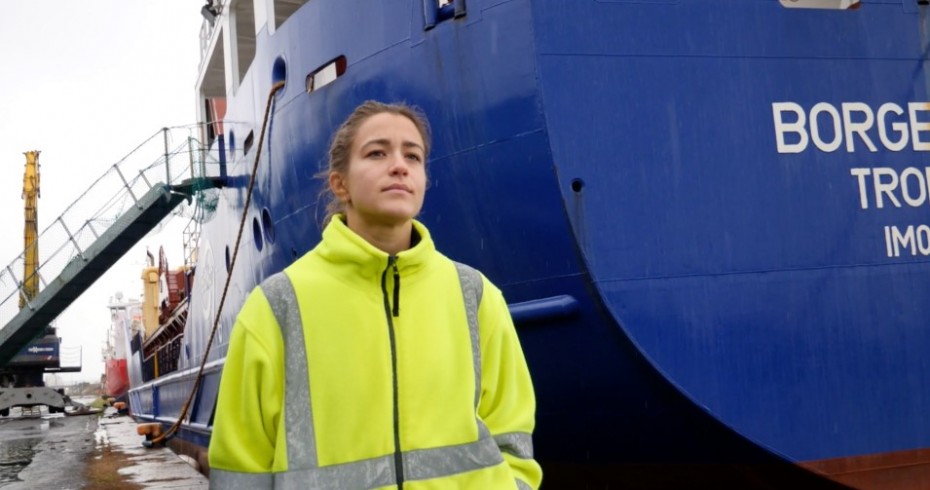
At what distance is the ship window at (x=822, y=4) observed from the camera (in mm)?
4699

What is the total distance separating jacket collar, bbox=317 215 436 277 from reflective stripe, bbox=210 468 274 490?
16.0 inches

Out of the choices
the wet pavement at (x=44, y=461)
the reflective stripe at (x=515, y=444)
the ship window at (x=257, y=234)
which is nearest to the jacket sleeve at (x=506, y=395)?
the reflective stripe at (x=515, y=444)

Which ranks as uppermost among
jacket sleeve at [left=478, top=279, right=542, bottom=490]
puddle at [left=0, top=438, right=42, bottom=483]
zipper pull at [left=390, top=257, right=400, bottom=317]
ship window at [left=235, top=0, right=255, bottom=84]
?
ship window at [left=235, top=0, right=255, bottom=84]

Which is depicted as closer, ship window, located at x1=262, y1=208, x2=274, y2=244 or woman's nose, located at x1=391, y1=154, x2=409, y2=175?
woman's nose, located at x1=391, y1=154, x2=409, y2=175

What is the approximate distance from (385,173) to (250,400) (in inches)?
19.1

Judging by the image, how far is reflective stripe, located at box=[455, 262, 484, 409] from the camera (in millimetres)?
1680

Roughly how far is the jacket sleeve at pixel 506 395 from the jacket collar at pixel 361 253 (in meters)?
0.19

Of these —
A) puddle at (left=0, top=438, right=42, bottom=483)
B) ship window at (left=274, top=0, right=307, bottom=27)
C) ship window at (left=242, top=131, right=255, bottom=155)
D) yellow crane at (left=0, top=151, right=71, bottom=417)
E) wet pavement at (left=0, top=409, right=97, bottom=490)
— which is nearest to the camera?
ship window at (left=242, top=131, right=255, bottom=155)

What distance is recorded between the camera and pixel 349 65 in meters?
5.39

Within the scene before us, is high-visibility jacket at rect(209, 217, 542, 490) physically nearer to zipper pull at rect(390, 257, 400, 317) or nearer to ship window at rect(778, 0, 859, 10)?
zipper pull at rect(390, 257, 400, 317)

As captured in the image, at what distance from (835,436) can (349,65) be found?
345cm

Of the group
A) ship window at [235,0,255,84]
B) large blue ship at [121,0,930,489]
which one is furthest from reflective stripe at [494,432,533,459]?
ship window at [235,0,255,84]

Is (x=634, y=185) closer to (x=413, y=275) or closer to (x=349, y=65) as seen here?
(x=349, y=65)

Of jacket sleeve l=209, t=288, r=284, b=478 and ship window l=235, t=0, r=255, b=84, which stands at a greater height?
ship window l=235, t=0, r=255, b=84
